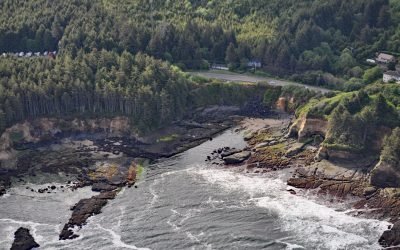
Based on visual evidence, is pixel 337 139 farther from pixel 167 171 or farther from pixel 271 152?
pixel 167 171

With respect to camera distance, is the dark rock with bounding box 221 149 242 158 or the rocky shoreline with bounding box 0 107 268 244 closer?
the rocky shoreline with bounding box 0 107 268 244

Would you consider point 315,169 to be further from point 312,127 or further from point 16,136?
point 16,136

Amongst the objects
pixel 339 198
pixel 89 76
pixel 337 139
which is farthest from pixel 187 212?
pixel 89 76

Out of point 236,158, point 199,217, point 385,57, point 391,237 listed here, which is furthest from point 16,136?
point 385,57

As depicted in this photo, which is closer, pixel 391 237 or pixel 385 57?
pixel 391 237

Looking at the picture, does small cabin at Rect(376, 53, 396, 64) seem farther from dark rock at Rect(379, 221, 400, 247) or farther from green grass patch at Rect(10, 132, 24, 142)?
green grass patch at Rect(10, 132, 24, 142)

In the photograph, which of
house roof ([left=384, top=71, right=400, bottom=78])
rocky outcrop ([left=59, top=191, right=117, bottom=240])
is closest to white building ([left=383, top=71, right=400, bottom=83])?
house roof ([left=384, top=71, right=400, bottom=78])
